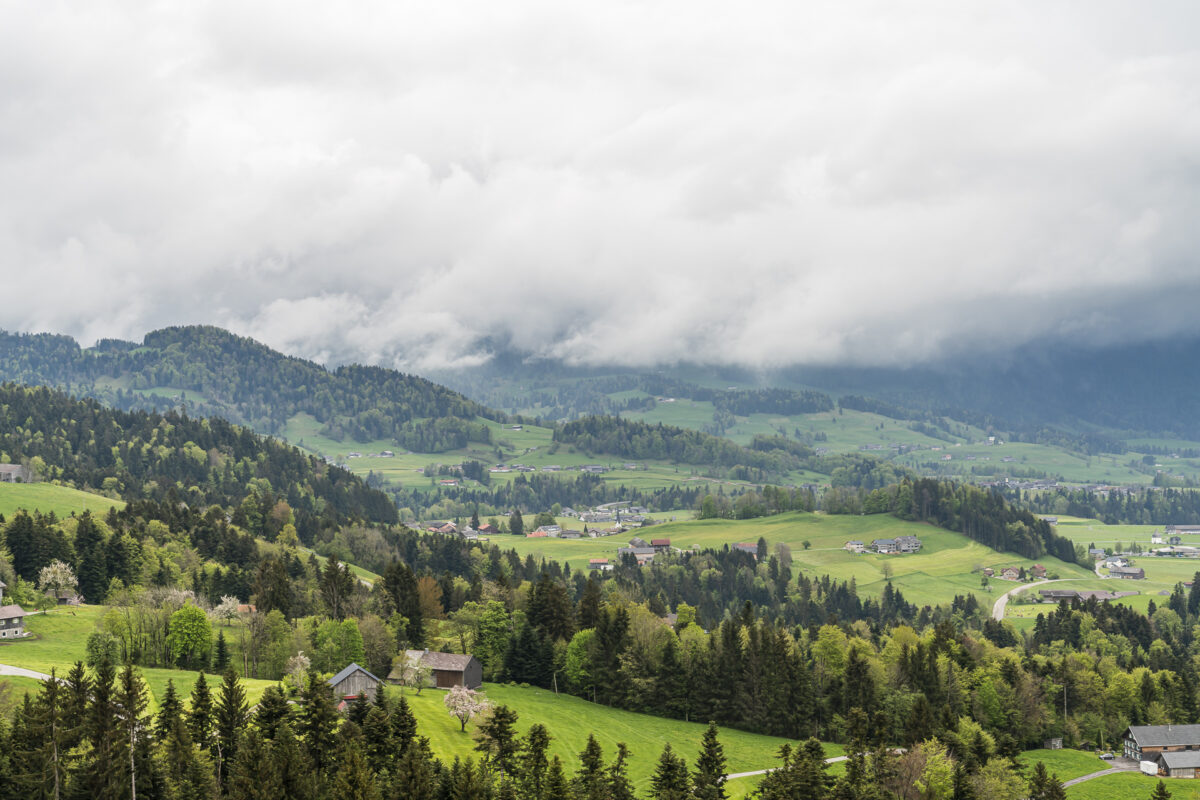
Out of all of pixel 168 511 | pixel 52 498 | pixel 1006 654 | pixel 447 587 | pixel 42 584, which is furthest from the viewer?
pixel 52 498

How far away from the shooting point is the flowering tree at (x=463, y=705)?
87500 millimetres

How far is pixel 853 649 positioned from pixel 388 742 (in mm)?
68756

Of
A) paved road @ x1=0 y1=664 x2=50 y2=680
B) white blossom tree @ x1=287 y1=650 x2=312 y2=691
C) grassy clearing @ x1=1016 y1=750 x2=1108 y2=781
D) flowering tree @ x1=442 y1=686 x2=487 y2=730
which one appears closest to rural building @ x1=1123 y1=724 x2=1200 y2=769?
grassy clearing @ x1=1016 y1=750 x2=1108 y2=781

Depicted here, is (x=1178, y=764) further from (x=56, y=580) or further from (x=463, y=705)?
(x=56, y=580)

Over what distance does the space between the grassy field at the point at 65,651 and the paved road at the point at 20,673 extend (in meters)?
0.83

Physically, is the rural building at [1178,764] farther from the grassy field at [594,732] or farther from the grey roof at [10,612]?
the grey roof at [10,612]

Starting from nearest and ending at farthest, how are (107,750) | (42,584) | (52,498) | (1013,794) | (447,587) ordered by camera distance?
(107,750), (1013,794), (42,584), (447,587), (52,498)

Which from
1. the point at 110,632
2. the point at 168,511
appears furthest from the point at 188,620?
the point at 168,511

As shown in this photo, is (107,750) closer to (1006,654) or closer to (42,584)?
(42,584)

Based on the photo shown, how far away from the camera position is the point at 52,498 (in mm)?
179500

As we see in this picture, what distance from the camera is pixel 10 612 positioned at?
9644cm

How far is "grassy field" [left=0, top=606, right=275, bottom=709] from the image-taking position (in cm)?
8212

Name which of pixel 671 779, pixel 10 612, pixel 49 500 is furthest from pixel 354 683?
pixel 49 500

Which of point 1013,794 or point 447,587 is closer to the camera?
point 1013,794
